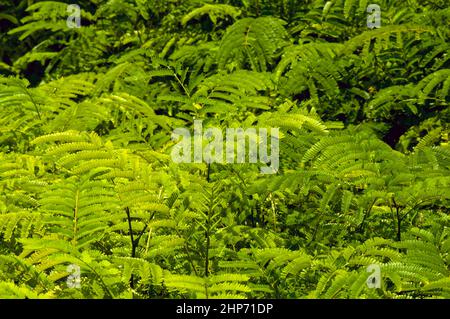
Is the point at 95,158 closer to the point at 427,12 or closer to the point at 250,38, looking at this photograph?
the point at 250,38

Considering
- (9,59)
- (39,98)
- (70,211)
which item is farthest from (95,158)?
(9,59)

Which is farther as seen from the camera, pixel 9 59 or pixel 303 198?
pixel 9 59

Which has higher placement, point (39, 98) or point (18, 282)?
point (39, 98)

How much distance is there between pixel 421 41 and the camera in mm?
3900

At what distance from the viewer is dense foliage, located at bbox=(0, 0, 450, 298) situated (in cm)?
205

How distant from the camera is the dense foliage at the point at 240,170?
6.73 feet

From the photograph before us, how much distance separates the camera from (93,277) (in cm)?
197

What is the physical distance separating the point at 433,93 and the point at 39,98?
216 cm

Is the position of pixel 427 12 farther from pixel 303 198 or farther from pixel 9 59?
pixel 9 59

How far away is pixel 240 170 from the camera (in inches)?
108

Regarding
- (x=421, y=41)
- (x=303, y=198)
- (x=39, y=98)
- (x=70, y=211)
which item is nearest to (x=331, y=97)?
(x=421, y=41)
